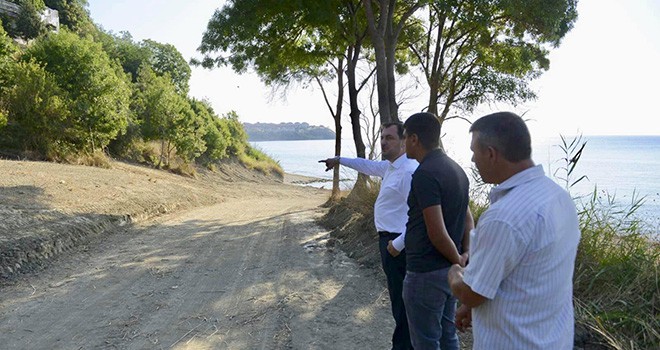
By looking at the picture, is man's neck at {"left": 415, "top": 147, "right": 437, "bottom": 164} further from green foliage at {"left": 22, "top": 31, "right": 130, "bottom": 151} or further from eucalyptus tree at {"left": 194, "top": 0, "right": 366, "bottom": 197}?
green foliage at {"left": 22, "top": 31, "right": 130, "bottom": 151}

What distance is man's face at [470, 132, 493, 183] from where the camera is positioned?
2.20 meters

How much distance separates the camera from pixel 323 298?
6461 millimetres

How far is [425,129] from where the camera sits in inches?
135

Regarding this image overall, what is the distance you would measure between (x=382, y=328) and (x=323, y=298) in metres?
1.23

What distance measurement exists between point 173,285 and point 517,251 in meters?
5.89

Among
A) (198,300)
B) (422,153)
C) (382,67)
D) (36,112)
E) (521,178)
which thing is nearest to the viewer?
(521,178)

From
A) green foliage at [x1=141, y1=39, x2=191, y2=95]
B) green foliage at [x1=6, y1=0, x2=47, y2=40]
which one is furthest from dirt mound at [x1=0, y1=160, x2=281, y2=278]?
green foliage at [x1=141, y1=39, x2=191, y2=95]

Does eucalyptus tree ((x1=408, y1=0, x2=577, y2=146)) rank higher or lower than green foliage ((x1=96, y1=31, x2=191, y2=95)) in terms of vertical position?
lower

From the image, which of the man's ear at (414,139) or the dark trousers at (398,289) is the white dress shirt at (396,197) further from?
the man's ear at (414,139)

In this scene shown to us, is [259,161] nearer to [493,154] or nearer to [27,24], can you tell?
[27,24]

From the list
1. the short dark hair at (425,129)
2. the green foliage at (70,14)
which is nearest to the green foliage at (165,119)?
the short dark hair at (425,129)

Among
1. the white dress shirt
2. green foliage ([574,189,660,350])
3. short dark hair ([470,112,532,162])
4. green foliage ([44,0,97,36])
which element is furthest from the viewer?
green foliage ([44,0,97,36])

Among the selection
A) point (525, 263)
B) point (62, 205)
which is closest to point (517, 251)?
point (525, 263)

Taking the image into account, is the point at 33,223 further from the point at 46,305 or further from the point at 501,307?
the point at 501,307
